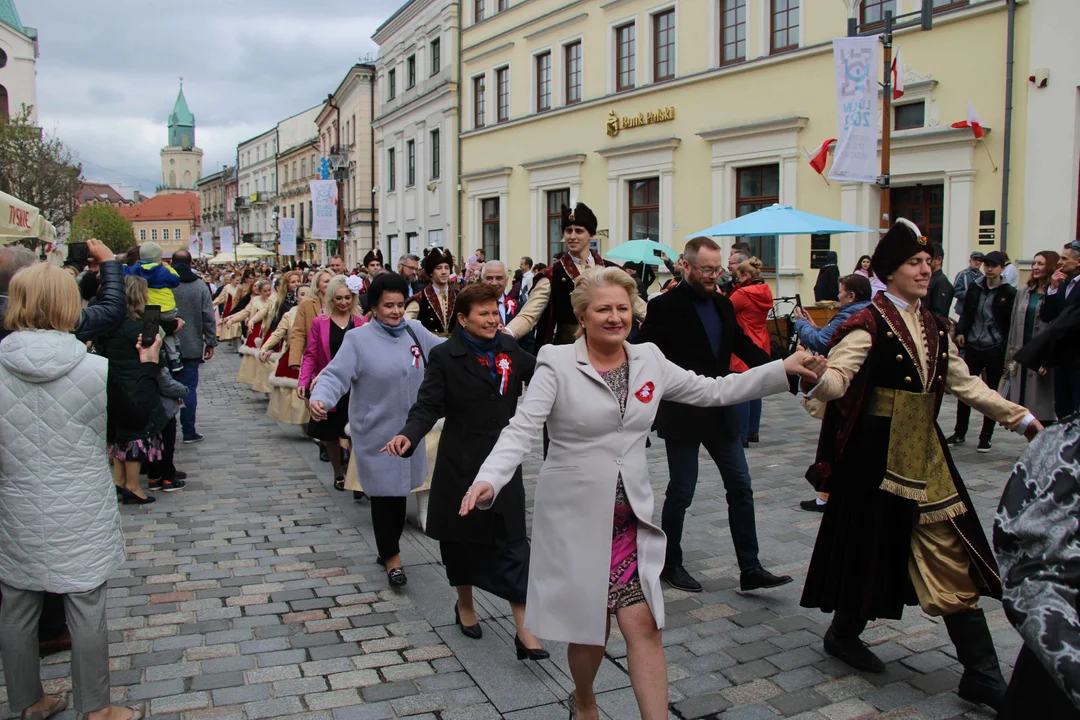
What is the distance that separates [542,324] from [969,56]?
1199cm

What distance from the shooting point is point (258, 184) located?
87.5 meters

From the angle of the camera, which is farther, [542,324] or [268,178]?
[268,178]

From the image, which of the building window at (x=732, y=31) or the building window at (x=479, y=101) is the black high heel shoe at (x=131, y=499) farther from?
the building window at (x=479, y=101)

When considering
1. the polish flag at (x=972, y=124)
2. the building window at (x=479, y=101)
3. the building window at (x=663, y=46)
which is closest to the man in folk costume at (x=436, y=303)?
the polish flag at (x=972, y=124)

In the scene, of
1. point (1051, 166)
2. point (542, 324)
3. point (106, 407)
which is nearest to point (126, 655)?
point (106, 407)

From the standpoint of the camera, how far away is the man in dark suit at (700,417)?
523 cm

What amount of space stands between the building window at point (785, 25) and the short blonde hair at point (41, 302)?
1801 centimetres

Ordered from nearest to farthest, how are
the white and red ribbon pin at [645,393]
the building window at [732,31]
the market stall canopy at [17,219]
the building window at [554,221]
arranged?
the white and red ribbon pin at [645,393] → the market stall canopy at [17,219] → the building window at [732,31] → the building window at [554,221]

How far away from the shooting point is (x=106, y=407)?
381 cm

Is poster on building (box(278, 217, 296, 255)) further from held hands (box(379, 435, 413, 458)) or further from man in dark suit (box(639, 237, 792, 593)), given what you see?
held hands (box(379, 435, 413, 458))

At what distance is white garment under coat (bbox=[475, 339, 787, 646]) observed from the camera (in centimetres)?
329

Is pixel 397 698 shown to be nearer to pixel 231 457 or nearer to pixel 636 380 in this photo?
pixel 636 380

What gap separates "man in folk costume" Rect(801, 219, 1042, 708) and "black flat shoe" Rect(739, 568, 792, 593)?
943 millimetres

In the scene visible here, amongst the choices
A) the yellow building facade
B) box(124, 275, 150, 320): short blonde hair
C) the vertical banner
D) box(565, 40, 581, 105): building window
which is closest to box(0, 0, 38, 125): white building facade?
the vertical banner
